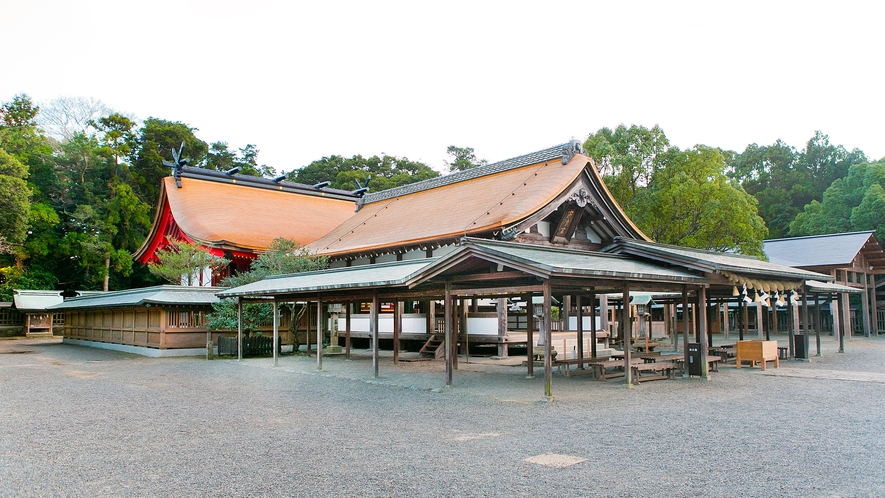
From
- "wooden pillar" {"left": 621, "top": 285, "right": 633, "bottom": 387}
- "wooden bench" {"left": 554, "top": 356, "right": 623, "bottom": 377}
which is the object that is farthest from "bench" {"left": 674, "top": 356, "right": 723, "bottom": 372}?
"wooden pillar" {"left": 621, "top": 285, "right": 633, "bottom": 387}

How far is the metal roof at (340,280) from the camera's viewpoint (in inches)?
512

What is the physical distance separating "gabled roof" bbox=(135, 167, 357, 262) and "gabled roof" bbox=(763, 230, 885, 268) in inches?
879

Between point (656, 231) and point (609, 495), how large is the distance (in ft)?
76.5

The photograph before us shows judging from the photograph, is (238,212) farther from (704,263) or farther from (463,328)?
(704,263)

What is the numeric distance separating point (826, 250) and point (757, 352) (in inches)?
820

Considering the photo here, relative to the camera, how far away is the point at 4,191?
89.1 feet

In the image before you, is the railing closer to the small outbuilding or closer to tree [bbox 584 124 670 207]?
the small outbuilding

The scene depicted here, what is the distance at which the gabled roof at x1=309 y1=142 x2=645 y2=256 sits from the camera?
61.4 ft

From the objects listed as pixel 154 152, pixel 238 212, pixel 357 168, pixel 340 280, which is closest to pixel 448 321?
pixel 340 280

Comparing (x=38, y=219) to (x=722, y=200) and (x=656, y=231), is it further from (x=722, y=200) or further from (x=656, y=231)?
(x=722, y=200)

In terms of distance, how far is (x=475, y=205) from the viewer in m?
21.1

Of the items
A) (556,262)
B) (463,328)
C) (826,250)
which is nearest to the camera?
(556,262)

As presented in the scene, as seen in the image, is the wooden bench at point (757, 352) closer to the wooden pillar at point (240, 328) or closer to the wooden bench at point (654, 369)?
the wooden bench at point (654, 369)

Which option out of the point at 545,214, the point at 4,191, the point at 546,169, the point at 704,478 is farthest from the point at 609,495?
the point at 4,191
